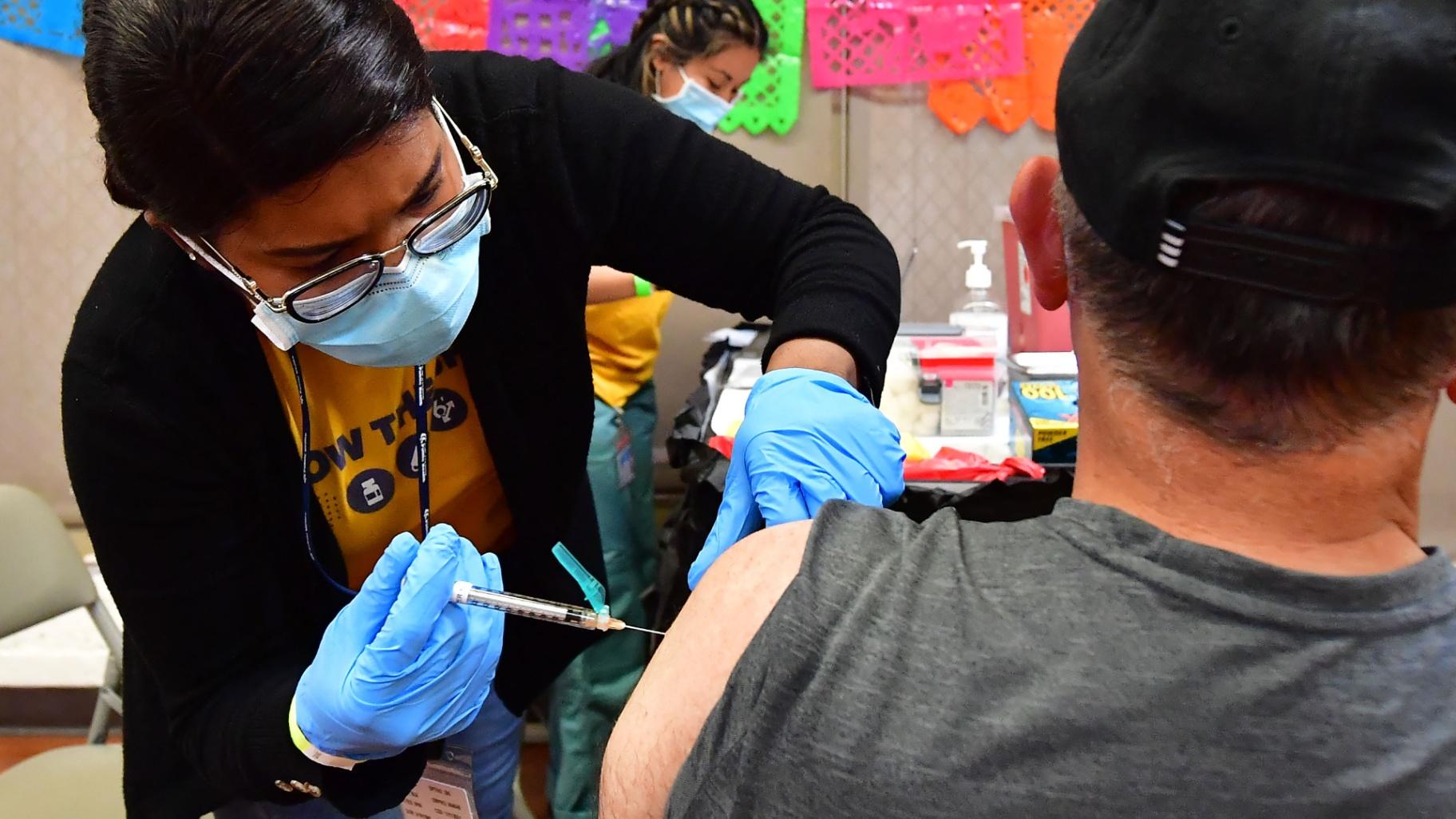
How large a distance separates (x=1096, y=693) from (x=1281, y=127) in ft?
0.86

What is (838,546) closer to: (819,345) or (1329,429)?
(1329,429)

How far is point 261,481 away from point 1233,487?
0.83 meters

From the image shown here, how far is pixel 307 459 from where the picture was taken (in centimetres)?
99

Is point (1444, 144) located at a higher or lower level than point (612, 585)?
higher

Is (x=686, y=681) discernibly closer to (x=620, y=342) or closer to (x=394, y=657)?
(x=394, y=657)

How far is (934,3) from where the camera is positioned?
2615mm

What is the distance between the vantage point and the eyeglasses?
2.83 ft

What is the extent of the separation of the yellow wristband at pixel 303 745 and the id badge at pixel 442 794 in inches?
10.2

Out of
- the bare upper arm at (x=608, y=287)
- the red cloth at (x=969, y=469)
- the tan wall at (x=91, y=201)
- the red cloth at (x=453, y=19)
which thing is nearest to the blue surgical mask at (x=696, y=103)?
the bare upper arm at (x=608, y=287)

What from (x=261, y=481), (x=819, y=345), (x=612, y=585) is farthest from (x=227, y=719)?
(x=612, y=585)

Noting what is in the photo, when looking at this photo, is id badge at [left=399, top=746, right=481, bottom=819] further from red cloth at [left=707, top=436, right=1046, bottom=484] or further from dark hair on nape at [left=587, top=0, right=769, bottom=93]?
dark hair on nape at [left=587, top=0, right=769, bottom=93]

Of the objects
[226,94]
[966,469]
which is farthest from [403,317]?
[966,469]

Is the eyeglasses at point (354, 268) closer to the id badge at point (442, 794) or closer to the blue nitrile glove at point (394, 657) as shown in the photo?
the blue nitrile glove at point (394, 657)

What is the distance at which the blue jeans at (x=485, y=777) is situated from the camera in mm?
1128
